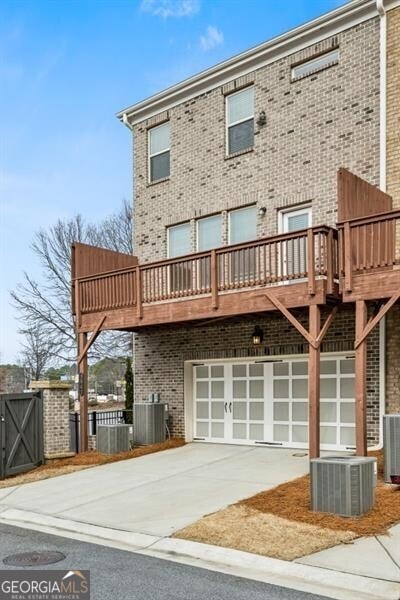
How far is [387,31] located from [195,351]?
26.6ft

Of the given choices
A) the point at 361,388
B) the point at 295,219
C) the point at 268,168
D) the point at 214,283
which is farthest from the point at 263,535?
the point at 268,168

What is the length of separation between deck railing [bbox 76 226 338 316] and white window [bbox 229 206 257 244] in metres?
1.14

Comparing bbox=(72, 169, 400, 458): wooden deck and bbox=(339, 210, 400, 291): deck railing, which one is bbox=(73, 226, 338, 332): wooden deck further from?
bbox=(339, 210, 400, 291): deck railing

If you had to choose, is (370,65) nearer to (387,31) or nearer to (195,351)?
(387,31)

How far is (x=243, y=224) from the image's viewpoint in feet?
45.2

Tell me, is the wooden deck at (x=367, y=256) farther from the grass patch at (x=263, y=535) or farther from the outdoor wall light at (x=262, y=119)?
the outdoor wall light at (x=262, y=119)

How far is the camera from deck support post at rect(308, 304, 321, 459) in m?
9.62

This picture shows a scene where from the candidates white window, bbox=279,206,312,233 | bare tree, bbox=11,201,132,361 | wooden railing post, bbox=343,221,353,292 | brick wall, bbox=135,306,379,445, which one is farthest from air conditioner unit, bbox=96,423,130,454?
bare tree, bbox=11,201,132,361

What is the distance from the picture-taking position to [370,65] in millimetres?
11859

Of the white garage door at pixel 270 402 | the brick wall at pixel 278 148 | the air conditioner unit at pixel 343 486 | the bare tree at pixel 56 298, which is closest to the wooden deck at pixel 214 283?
the brick wall at pixel 278 148

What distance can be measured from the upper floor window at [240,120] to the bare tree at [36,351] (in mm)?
18401

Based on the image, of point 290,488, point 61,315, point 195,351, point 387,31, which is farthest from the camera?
point 61,315

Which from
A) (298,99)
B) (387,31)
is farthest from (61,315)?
(387,31)

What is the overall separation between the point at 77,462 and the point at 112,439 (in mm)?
1125
